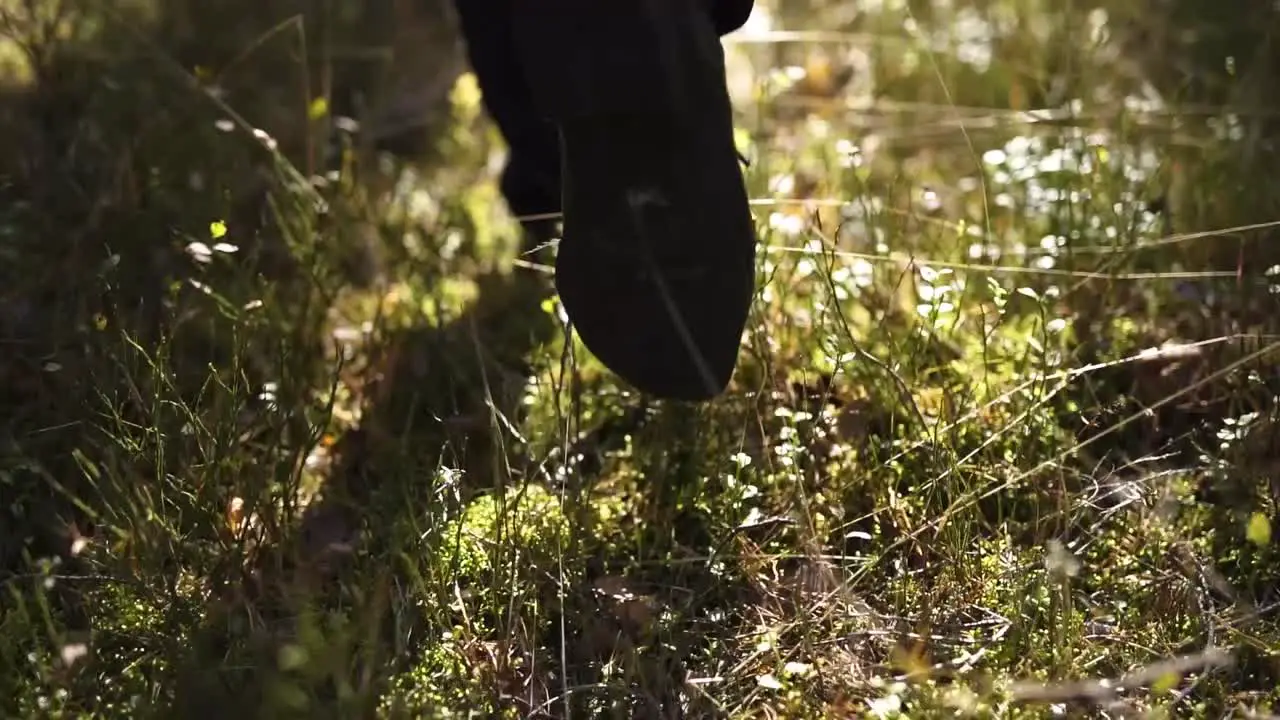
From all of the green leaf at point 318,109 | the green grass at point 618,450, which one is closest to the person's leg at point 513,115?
the green grass at point 618,450

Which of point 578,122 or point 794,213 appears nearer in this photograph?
point 578,122

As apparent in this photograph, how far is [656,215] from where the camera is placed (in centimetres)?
140

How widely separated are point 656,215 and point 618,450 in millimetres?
333

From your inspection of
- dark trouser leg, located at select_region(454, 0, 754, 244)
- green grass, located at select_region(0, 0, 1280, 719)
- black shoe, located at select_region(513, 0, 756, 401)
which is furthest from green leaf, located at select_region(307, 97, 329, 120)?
black shoe, located at select_region(513, 0, 756, 401)

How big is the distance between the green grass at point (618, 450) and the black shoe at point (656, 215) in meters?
0.08

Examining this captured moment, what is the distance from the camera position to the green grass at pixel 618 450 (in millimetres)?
1215

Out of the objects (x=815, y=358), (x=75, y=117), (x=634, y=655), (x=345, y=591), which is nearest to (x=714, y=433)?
(x=815, y=358)

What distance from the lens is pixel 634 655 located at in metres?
1.22

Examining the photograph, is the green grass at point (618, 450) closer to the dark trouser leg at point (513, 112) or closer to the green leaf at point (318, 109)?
the green leaf at point (318, 109)

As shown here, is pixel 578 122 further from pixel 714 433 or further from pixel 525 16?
pixel 714 433

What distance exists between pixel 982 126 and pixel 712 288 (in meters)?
0.87

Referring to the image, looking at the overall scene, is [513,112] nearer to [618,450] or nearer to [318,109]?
[318,109]

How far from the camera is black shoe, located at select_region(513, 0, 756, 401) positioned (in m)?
1.36

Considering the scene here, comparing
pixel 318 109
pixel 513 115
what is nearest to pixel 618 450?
pixel 513 115
